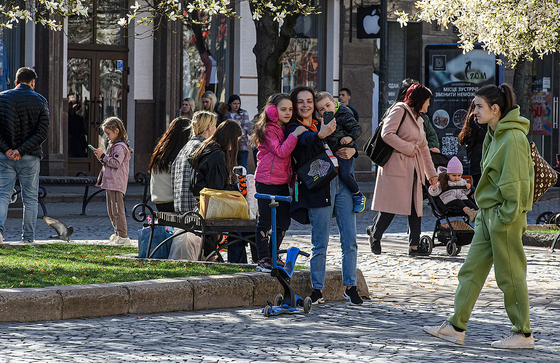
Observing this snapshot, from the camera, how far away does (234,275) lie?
748cm

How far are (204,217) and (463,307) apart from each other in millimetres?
3195

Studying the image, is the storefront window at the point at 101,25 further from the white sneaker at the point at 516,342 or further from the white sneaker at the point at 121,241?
the white sneaker at the point at 516,342

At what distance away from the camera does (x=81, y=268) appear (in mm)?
8242

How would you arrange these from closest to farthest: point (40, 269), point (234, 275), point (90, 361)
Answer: point (90, 361) → point (234, 275) → point (40, 269)

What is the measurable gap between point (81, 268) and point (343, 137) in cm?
254

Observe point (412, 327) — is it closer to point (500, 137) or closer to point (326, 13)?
point (500, 137)

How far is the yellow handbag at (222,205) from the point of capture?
8438 millimetres

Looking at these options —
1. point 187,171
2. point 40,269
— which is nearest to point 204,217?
point 187,171

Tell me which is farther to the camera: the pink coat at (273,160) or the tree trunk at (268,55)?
the tree trunk at (268,55)

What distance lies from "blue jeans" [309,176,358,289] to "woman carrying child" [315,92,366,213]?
56 mm

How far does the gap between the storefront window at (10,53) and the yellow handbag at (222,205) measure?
11.5 meters

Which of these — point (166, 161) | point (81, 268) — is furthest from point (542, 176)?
point (166, 161)

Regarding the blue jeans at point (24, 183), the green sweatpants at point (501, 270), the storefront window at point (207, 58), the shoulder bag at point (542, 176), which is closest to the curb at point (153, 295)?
the shoulder bag at point (542, 176)

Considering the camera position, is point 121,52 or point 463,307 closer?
point 463,307
